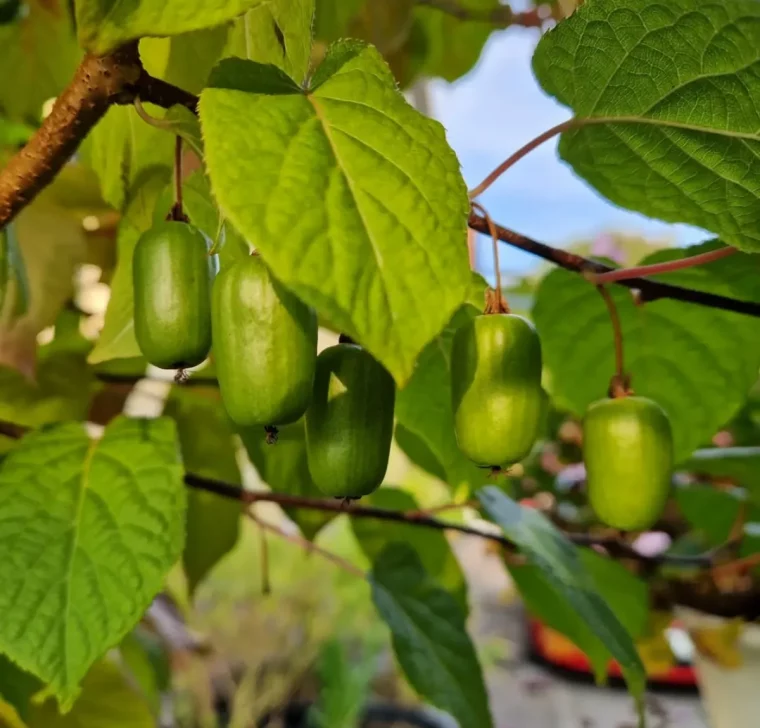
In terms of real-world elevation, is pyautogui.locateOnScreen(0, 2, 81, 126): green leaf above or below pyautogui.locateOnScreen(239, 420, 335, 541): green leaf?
above

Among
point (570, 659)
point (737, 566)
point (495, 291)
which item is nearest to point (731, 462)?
point (737, 566)

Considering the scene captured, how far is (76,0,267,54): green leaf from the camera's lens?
21 cm

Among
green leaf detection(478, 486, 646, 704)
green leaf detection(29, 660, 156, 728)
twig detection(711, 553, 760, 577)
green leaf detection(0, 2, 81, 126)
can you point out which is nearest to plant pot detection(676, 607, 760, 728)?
twig detection(711, 553, 760, 577)

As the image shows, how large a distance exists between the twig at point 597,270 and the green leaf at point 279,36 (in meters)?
0.10

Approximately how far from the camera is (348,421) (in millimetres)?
276

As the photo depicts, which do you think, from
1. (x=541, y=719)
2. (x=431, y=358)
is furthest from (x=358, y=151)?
(x=541, y=719)

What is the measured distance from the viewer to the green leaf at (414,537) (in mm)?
683

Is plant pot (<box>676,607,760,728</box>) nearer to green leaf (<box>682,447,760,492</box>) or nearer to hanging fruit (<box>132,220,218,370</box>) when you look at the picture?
green leaf (<box>682,447,760,492</box>)

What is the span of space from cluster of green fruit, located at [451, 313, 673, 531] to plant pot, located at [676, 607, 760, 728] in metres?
0.46

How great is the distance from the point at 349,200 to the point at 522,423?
126mm

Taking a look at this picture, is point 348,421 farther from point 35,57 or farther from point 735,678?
point 735,678

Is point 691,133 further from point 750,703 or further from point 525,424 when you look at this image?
point 750,703

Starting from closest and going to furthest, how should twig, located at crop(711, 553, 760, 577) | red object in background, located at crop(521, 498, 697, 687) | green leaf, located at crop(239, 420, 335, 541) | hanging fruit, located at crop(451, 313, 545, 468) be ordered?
hanging fruit, located at crop(451, 313, 545, 468), green leaf, located at crop(239, 420, 335, 541), twig, located at crop(711, 553, 760, 577), red object in background, located at crop(521, 498, 697, 687)

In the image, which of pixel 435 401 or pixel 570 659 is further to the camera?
pixel 570 659
